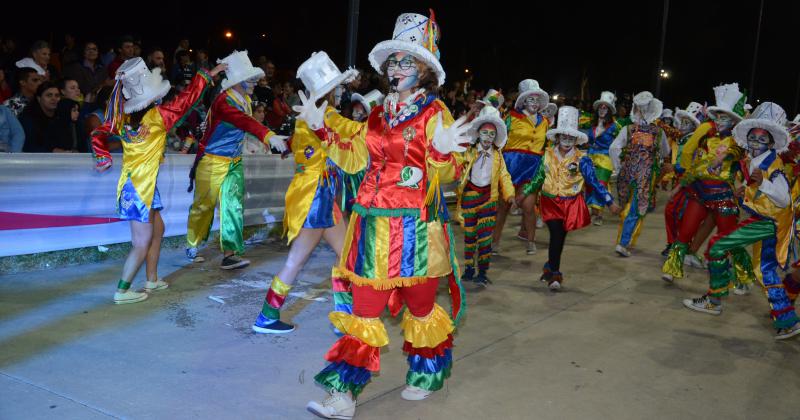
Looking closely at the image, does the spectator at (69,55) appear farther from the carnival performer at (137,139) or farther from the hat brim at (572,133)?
the hat brim at (572,133)

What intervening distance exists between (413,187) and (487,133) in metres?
3.20

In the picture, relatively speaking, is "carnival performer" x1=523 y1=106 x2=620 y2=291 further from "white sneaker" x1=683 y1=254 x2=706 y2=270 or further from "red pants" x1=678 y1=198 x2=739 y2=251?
"white sneaker" x1=683 y1=254 x2=706 y2=270

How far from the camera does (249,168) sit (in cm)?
845

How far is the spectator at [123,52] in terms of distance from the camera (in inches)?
381

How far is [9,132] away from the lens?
7039 mm

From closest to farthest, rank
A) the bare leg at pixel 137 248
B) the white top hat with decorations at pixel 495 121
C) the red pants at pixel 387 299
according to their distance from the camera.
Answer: the red pants at pixel 387 299
the bare leg at pixel 137 248
the white top hat with decorations at pixel 495 121

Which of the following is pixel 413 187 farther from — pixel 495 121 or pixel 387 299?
pixel 495 121

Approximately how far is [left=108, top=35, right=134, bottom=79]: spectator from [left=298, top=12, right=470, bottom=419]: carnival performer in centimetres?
684

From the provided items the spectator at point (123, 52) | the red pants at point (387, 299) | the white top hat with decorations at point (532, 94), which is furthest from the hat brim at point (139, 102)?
the white top hat with decorations at point (532, 94)

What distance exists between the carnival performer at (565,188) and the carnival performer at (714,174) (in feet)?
3.14

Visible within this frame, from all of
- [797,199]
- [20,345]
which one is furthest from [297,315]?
[797,199]

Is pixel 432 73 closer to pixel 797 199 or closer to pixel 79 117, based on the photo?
pixel 797 199

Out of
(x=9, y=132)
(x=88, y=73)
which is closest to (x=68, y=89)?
(x=9, y=132)

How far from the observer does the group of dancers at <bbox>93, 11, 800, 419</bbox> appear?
149 inches
